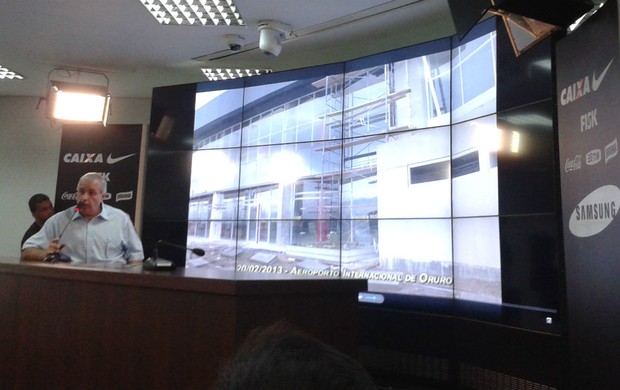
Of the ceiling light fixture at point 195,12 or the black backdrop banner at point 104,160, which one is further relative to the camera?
the black backdrop banner at point 104,160

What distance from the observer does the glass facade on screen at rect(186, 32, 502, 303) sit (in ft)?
11.6

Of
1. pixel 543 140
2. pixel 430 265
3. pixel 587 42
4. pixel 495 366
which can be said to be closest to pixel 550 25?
pixel 587 42

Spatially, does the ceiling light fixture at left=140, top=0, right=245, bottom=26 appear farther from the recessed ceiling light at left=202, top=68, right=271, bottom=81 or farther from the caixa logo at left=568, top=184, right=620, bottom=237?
the caixa logo at left=568, top=184, right=620, bottom=237

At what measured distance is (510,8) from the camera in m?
2.28

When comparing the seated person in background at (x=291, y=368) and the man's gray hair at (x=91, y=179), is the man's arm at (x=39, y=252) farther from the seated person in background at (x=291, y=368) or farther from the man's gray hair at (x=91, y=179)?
the seated person in background at (x=291, y=368)

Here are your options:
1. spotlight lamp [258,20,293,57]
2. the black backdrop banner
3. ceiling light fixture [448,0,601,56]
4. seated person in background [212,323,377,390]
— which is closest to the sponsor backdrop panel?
ceiling light fixture [448,0,601,56]

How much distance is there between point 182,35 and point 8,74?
2.80 metres

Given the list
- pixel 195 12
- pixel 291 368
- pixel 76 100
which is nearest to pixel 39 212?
pixel 76 100

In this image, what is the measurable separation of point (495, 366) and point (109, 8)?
4.22m

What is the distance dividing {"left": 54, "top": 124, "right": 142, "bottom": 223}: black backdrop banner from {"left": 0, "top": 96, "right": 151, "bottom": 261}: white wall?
0.77 metres

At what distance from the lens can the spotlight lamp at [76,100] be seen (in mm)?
5207

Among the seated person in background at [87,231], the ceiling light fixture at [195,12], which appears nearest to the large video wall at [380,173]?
the ceiling light fixture at [195,12]

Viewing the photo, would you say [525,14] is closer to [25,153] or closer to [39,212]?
[39,212]

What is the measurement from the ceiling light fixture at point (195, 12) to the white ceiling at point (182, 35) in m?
0.10
